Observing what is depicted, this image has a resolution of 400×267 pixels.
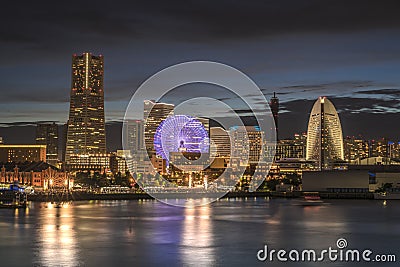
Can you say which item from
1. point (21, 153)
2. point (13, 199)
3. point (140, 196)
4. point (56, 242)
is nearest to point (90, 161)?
point (21, 153)

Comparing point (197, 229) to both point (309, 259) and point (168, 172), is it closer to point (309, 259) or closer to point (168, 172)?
point (309, 259)

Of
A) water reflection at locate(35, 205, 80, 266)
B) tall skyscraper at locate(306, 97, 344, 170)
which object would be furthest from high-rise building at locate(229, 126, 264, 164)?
water reflection at locate(35, 205, 80, 266)

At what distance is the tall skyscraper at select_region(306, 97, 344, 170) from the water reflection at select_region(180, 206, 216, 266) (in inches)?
1818

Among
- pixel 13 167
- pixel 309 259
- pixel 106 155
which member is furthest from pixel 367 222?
pixel 106 155

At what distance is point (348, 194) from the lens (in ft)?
150

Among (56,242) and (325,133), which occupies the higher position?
(325,133)

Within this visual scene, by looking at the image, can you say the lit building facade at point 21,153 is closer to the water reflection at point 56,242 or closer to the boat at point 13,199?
the boat at point 13,199

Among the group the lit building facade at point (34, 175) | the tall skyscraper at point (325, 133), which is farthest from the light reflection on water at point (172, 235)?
the tall skyscraper at point (325, 133)

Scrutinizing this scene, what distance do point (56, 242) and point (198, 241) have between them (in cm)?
352

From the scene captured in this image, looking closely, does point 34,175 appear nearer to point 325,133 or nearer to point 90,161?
point 90,161

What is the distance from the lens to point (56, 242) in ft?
58.5

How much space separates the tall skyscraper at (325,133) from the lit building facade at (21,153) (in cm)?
2704

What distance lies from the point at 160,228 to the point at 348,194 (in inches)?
1039

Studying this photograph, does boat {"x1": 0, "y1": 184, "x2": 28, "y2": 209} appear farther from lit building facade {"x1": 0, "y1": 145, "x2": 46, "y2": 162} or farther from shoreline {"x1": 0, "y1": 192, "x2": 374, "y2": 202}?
lit building facade {"x1": 0, "y1": 145, "x2": 46, "y2": 162}
